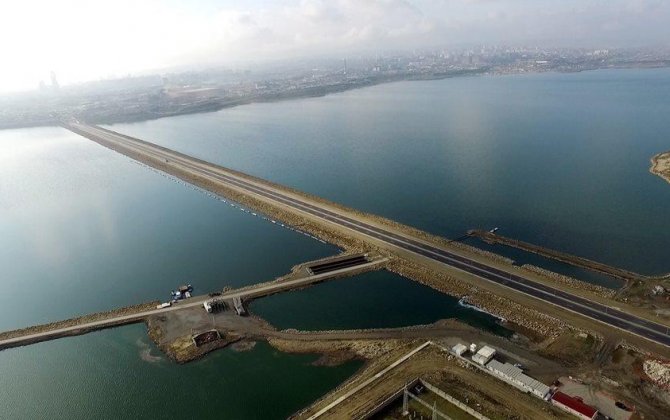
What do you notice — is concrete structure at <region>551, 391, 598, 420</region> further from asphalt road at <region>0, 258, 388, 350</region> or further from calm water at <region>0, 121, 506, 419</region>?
asphalt road at <region>0, 258, 388, 350</region>

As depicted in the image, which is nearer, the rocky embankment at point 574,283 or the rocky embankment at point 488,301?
the rocky embankment at point 488,301

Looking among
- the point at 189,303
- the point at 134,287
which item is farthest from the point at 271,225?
the point at 189,303

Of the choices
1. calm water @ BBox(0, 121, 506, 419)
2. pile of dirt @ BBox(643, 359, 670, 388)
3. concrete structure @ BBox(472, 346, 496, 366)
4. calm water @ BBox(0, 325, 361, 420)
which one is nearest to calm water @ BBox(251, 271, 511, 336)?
calm water @ BBox(0, 121, 506, 419)

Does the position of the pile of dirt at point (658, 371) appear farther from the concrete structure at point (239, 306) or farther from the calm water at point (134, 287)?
the concrete structure at point (239, 306)

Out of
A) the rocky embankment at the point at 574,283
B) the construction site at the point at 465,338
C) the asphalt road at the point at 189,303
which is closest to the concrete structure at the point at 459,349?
the construction site at the point at 465,338

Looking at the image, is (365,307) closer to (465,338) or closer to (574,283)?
(465,338)

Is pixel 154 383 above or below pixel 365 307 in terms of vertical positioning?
above
